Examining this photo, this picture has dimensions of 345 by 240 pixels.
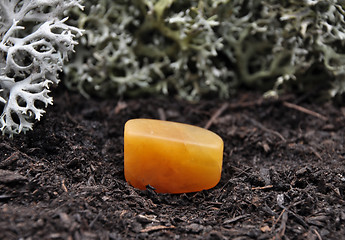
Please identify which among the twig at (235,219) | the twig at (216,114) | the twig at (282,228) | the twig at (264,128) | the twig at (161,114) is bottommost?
the twig at (264,128)

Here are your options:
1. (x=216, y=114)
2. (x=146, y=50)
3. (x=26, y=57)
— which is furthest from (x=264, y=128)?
(x=26, y=57)

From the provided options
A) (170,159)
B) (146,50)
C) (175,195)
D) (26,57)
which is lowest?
(175,195)

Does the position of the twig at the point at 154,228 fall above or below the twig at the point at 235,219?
above

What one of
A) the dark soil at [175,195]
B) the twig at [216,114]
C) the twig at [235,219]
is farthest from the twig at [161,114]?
the twig at [235,219]

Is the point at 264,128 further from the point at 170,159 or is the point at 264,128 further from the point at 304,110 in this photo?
the point at 170,159

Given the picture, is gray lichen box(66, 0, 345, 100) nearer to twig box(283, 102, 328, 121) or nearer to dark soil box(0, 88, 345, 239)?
twig box(283, 102, 328, 121)

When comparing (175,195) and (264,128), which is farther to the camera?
(264,128)

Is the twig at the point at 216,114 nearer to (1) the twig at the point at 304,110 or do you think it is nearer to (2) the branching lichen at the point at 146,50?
(2) the branching lichen at the point at 146,50
